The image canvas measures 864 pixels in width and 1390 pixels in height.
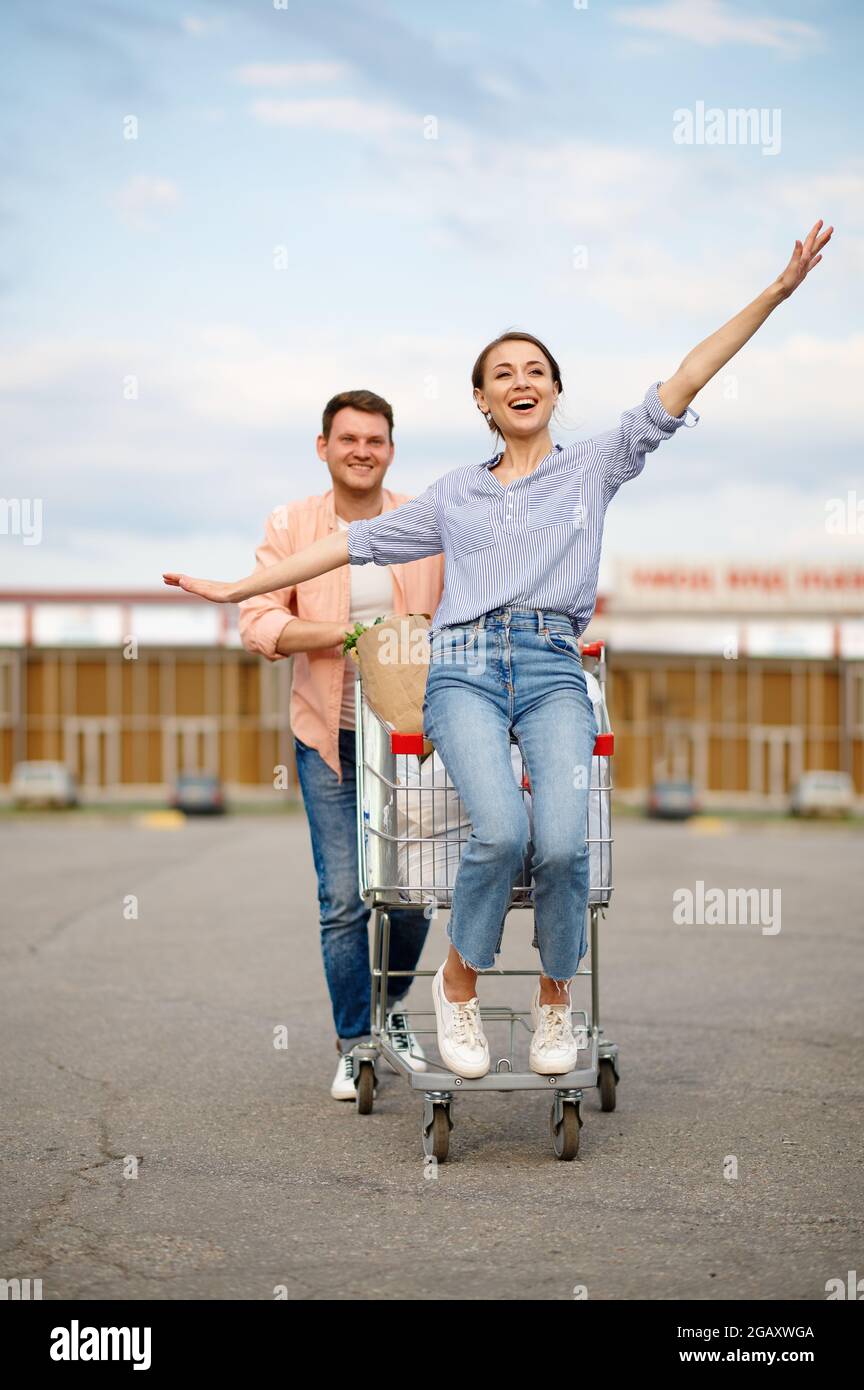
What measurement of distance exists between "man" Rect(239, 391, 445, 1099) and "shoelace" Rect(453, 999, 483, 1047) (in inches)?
35.4

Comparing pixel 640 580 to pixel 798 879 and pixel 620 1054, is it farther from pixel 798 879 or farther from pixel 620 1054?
pixel 620 1054

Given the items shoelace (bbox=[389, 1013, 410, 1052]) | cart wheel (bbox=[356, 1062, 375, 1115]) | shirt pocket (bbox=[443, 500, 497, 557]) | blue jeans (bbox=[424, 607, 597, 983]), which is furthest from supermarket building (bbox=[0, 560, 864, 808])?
blue jeans (bbox=[424, 607, 597, 983])

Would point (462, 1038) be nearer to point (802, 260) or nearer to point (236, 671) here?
point (802, 260)

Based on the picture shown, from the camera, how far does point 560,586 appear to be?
4.93 m

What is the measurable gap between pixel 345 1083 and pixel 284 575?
5.88 feet

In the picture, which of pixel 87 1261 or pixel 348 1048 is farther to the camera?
pixel 348 1048

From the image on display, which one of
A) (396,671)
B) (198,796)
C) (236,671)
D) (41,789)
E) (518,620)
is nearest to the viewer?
(518,620)

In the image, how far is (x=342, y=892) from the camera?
5.81 m

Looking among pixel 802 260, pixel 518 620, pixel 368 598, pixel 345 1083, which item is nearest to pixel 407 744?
pixel 518 620

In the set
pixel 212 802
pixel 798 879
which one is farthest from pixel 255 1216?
pixel 212 802

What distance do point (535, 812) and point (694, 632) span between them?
53.9 metres

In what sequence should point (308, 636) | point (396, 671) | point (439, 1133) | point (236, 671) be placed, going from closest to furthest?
1. point (439, 1133)
2. point (396, 671)
3. point (308, 636)
4. point (236, 671)

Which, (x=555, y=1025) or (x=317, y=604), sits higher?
(x=317, y=604)

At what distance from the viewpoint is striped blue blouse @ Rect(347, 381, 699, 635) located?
4926mm
